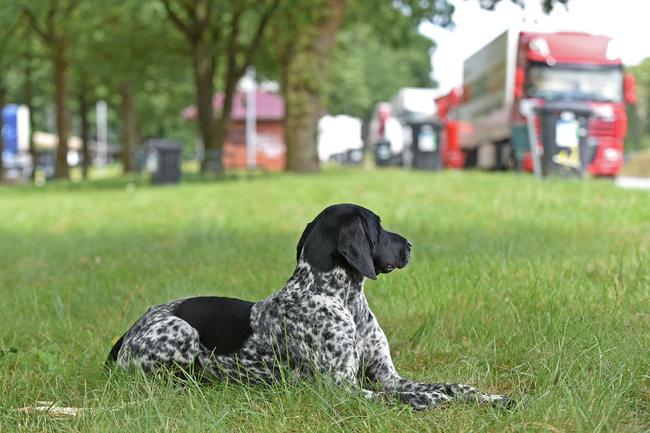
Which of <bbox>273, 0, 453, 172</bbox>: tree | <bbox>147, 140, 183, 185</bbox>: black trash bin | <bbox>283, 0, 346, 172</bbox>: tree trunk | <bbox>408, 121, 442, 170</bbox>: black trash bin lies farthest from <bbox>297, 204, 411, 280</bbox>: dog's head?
<bbox>408, 121, 442, 170</bbox>: black trash bin

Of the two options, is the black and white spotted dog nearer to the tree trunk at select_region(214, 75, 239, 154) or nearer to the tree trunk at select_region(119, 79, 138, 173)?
the tree trunk at select_region(214, 75, 239, 154)

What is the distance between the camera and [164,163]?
81.6 ft

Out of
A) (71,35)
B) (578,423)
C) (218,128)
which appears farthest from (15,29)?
(578,423)

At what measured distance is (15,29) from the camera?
102 ft

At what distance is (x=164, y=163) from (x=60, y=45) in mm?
10973

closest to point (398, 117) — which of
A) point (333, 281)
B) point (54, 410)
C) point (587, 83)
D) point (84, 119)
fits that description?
Answer: point (84, 119)

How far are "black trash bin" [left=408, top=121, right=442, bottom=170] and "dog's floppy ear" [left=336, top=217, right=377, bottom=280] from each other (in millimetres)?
24415

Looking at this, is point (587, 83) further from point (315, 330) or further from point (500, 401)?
point (500, 401)

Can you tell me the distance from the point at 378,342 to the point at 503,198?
334 inches

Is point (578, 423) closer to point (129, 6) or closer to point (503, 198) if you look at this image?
point (503, 198)

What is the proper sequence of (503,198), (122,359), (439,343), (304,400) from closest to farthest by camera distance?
(304,400) < (122,359) < (439,343) < (503,198)

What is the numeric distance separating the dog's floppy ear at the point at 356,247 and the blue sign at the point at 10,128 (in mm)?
44495

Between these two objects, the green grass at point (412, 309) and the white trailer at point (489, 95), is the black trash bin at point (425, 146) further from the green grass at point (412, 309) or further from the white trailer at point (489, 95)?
the green grass at point (412, 309)

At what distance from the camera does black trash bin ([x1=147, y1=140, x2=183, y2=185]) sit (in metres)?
24.8
